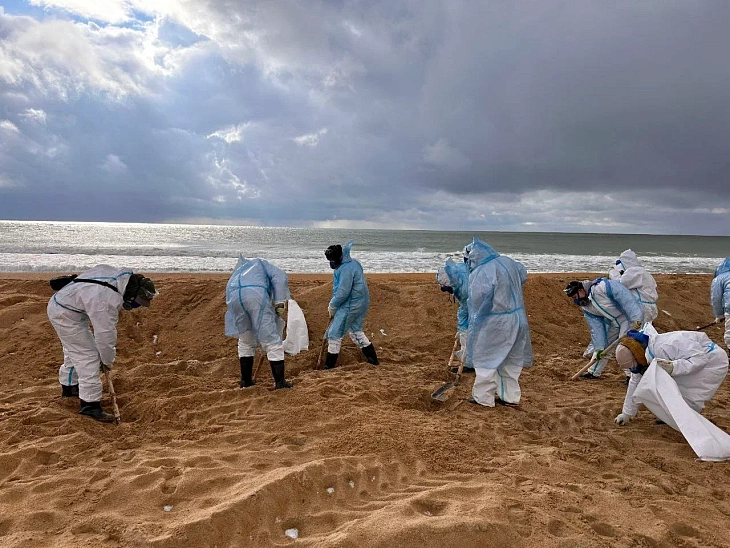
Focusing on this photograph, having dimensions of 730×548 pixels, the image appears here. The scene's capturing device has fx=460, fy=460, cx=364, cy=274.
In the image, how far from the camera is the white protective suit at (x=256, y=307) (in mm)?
4836

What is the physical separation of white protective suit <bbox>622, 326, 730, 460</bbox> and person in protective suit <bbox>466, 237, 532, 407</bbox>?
1.05 meters

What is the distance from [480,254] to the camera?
459 centimetres

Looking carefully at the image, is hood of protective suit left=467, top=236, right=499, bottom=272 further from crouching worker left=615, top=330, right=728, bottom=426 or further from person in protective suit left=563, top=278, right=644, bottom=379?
person in protective suit left=563, top=278, right=644, bottom=379

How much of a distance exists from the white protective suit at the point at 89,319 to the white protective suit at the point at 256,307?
1.08 meters

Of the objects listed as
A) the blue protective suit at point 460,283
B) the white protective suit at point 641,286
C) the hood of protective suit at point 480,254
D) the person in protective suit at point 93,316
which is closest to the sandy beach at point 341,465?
the person in protective suit at point 93,316

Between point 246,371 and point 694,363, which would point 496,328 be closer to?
point 694,363

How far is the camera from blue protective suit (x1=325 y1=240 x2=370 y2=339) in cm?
588

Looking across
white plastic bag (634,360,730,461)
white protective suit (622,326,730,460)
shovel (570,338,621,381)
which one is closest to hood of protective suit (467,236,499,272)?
white protective suit (622,326,730,460)

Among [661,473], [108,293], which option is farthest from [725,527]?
[108,293]

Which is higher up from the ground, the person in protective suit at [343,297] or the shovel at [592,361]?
the person in protective suit at [343,297]

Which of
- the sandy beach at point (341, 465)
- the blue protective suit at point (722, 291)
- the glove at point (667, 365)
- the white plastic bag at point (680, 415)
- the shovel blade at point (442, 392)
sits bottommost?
the shovel blade at point (442, 392)

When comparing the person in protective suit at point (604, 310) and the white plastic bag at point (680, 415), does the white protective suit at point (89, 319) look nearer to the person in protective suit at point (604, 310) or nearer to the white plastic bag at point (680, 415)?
the white plastic bag at point (680, 415)

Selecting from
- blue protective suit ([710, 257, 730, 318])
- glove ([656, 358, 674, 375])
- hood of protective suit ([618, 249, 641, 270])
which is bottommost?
glove ([656, 358, 674, 375])

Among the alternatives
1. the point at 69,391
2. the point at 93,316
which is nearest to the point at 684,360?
the point at 93,316
